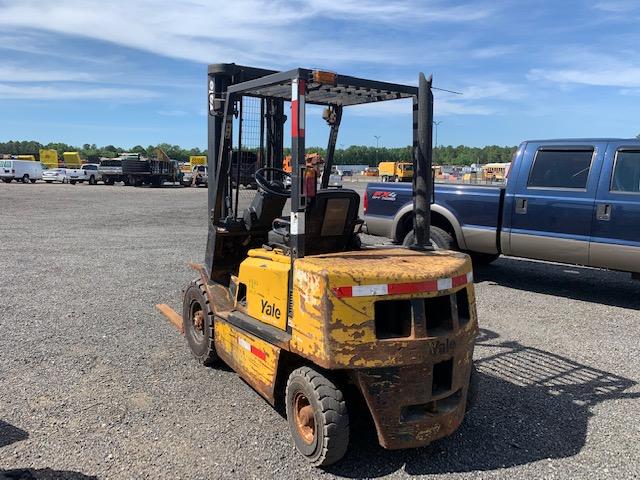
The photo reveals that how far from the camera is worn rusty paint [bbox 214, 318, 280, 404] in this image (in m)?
3.84

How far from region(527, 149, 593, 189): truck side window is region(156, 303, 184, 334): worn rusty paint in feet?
17.5

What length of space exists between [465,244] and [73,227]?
36.6ft

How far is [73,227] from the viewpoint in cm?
1497

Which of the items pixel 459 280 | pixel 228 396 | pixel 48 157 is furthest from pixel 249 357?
pixel 48 157

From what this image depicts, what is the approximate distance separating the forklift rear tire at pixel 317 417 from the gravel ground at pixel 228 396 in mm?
125

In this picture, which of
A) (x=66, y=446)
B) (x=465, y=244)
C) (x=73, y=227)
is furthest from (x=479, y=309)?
(x=73, y=227)

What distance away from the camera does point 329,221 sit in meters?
4.12

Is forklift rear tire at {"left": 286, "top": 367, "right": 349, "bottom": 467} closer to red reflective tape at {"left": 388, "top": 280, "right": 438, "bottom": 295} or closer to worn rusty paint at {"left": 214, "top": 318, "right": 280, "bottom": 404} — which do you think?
worn rusty paint at {"left": 214, "top": 318, "right": 280, "bottom": 404}

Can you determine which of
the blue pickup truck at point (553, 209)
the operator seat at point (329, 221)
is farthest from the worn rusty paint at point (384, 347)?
the blue pickup truck at point (553, 209)

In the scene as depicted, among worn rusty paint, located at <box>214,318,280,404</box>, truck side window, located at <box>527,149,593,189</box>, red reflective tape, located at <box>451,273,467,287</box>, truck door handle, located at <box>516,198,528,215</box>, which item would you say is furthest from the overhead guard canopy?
truck side window, located at <box>527,149,593,189</box>

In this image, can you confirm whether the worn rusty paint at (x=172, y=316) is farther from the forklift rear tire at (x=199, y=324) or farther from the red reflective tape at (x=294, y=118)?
the red reflective tape at (x=294, y=118)

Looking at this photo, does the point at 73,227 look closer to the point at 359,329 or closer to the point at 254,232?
the point at 254,232

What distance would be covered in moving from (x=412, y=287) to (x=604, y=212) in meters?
5.14

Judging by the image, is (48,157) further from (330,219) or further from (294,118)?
(294,118)
